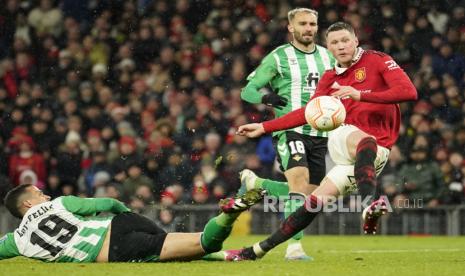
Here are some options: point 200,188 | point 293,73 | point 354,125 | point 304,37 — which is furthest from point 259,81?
point 200,188

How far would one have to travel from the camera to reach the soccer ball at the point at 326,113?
8125 millimetres

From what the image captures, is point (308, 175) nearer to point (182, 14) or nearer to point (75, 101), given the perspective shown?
point (75, 101)

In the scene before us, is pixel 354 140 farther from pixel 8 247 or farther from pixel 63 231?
pixel 8 247

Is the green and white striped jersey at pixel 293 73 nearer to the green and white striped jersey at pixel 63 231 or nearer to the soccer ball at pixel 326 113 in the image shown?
the soccer ball at pixel 326 113

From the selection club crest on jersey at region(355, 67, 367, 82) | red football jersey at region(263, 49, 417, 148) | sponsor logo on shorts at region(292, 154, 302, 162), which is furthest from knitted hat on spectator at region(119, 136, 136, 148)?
club crest on jersey at region(355, 67, 367, 82)

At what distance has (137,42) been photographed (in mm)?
17766

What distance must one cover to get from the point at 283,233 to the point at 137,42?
9.89 metres

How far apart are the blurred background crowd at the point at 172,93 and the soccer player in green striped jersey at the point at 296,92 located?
425 cm

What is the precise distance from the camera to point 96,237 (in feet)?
27.9

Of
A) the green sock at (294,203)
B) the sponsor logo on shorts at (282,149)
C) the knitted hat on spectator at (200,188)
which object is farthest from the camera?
the knitted hat on spectator at (200,188)

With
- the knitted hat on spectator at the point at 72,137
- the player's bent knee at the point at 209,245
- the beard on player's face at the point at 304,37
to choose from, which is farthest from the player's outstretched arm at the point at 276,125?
the knitted hat on spectator at the point at 72,137

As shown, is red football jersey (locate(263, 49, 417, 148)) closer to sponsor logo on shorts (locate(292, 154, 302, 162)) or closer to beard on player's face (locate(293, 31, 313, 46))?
sponsor logo on shorts (locate(292, 154, 302, 162))

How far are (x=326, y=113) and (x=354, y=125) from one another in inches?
17.8

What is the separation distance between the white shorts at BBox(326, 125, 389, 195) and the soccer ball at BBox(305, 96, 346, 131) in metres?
0.21
